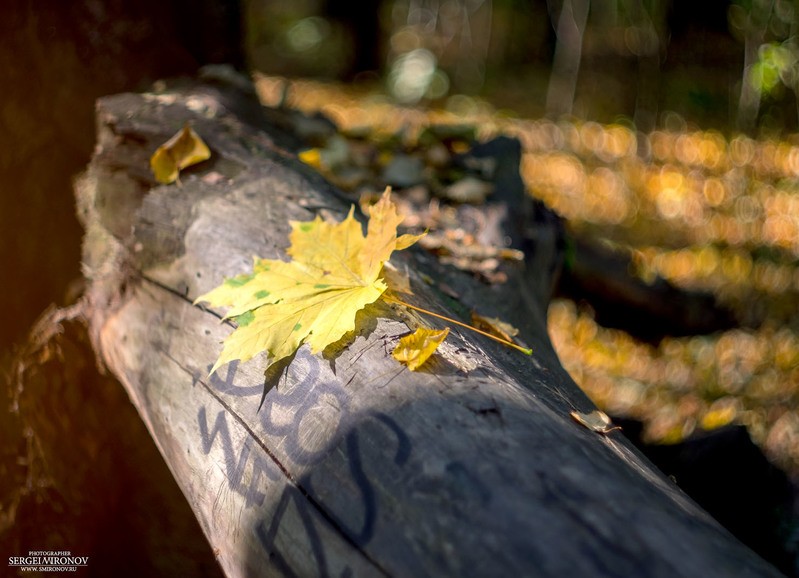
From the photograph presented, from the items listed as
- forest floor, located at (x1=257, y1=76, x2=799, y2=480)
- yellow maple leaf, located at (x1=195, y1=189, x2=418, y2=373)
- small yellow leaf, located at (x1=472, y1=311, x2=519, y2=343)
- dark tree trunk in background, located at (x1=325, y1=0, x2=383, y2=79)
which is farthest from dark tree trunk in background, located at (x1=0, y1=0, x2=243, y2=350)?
dark tree trunk in background, located at (x1=325, y1=0, x2=383, y2=79)

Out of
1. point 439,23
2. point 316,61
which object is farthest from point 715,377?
point 316,61

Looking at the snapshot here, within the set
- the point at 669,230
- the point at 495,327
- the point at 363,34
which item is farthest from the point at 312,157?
the point at 363,34

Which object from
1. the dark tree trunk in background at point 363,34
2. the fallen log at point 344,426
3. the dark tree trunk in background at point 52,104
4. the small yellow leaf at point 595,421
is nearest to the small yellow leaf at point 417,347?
the fallen log at point 344,426

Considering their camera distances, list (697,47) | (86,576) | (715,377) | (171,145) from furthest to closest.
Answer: (697,47) → (715,377) → (86,576) → (171,145)

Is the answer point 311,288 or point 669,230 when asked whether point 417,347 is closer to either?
point 311,288

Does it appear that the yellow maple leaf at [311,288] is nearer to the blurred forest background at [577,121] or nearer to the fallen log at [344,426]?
the fallen log at [344,426]

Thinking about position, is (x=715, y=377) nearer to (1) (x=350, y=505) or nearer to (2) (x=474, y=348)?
(2) (x=474, y=348)

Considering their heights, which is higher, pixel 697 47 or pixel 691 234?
pixel 697 47
